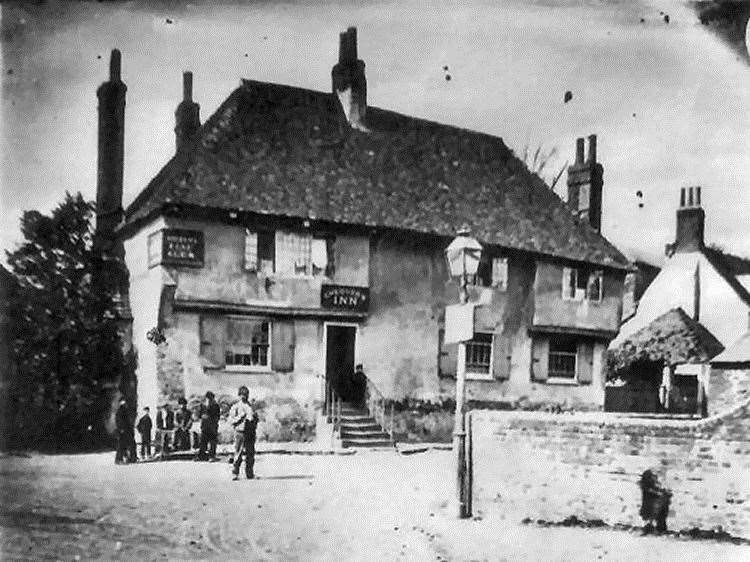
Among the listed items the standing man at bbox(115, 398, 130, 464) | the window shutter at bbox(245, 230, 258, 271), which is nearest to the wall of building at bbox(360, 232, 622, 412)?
the window shutter at bbox(245, 230, 258, 271)

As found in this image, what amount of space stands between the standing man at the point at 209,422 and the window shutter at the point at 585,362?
6.34ft

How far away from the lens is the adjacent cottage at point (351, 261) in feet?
13.9

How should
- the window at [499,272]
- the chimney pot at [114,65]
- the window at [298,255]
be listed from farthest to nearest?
the window at [499,272] < the window at [298,255] < the chimney pot at [114,65]

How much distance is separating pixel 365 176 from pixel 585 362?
1.57 m

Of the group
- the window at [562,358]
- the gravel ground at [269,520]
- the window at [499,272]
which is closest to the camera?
the gravel ground at [269,520]

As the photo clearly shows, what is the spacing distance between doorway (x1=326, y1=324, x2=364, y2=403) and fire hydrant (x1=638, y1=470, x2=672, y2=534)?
1.51 meters

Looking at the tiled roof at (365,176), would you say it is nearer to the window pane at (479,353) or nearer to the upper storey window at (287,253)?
the upper storey window at (287,253)

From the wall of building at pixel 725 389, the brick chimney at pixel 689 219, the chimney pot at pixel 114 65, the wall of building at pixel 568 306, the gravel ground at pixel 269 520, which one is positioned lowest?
the gravel ground at pixel 269 520

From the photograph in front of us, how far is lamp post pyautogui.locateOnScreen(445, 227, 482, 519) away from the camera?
4285 mm

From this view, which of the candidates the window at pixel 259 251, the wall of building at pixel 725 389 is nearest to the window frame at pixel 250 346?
the window at pixel 259 251

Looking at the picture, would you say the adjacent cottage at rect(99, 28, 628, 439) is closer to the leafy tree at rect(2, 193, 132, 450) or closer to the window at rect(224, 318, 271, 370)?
the window at rect(224, 318, 271, 370)

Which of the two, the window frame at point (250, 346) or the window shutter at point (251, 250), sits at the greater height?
the window shutter at point (251, 250)

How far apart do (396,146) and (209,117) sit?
3.30 feet

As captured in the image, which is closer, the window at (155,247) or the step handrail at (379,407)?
the window at (155,247)
